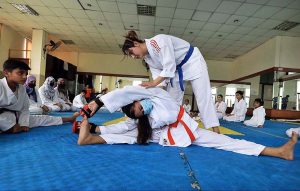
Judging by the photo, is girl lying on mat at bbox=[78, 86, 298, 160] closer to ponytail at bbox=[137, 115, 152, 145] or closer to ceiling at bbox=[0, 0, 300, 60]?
ponytail at bbox=[137, 115, 152, 145]

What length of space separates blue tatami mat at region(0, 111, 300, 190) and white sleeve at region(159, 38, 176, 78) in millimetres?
736

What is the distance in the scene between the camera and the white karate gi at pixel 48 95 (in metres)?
6.09

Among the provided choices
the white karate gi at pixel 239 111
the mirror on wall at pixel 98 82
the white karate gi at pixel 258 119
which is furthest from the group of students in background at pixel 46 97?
the white karate gi at pixel 239 111

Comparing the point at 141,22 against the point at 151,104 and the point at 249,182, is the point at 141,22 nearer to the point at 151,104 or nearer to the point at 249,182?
the point at 151,104

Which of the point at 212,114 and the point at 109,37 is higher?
the point at 109,37

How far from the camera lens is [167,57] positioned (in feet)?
7.75

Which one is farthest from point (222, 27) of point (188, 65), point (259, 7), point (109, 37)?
point (188, 65)

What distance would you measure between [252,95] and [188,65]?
11656 mm

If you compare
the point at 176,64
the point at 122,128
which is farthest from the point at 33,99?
the point at 176,64

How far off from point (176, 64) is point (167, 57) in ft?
0.92

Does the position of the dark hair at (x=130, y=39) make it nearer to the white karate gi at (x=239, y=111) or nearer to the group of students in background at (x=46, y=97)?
the group of students in background at (x=46, y=97)

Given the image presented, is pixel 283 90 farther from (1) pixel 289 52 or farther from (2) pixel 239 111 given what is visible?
(2) pixel 239 111

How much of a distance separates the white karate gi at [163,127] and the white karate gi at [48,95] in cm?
434

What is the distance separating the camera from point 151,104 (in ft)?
6.77
